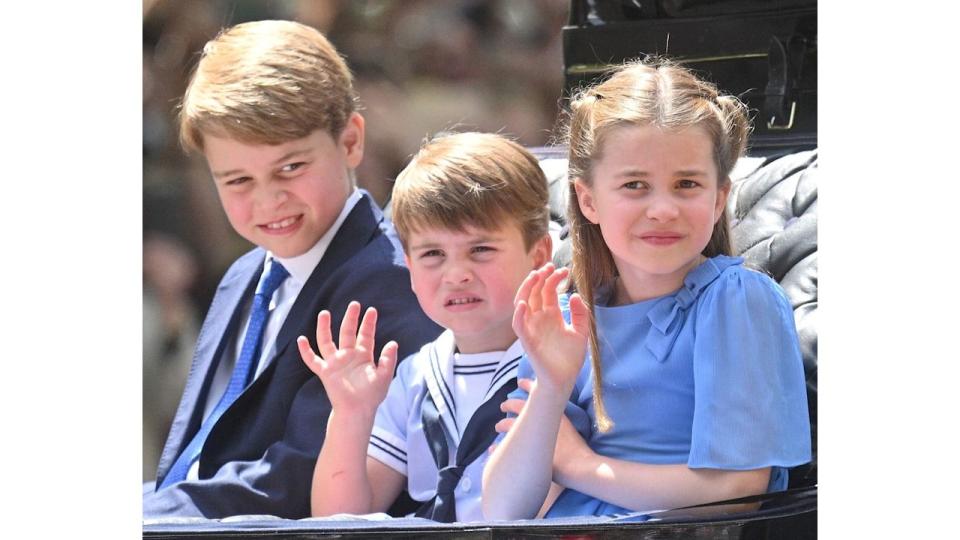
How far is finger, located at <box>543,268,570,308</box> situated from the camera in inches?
53.8

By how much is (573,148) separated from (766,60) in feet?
1.74

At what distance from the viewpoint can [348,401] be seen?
1.57 meters

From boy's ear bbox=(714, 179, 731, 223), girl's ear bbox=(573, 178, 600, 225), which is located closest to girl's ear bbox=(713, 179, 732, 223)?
boy's ear bbox=(714, 179, 731, 223)

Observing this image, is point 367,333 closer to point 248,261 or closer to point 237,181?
point 237,181

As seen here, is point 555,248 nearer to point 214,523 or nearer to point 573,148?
point 573,148

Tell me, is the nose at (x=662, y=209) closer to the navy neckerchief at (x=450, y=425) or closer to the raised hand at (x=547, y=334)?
the raised hand at (x=547, y=334)

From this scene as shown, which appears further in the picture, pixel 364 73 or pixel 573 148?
pixel 364 73

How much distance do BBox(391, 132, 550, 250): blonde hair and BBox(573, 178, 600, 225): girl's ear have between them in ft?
0.44

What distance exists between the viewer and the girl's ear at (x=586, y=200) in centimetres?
145

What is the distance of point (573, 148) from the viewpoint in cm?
147

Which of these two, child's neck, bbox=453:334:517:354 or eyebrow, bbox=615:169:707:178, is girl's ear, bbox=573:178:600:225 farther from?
child's neck, bbox=453:334:517:354

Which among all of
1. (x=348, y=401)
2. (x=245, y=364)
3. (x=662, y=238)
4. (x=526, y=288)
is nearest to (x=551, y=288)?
(x=526, y=288)
